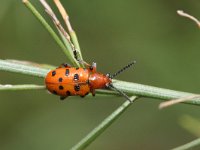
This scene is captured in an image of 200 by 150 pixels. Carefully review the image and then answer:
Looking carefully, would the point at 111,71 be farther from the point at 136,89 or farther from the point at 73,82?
the point at 136,89

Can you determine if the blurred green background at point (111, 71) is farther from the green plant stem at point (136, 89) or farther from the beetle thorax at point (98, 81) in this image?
the green plant stem at point (136, 89)

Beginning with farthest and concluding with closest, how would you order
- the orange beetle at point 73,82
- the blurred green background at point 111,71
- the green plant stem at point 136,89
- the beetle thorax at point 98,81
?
1. the blurred green background at point 111,71
2. the beetle thorax at point 98,81
3. the orange beetle at point 73,82
4. the green plant stem at point 136,89

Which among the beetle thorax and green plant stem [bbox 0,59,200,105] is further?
the beetle thorax

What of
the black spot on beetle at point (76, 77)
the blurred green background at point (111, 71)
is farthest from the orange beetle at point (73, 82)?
the blurred green background at point (111, 71)

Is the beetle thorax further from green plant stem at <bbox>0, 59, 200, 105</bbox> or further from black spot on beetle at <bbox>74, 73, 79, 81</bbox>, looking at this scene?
green plant stem at <bbox>0, 59, 200, 105</bbox>

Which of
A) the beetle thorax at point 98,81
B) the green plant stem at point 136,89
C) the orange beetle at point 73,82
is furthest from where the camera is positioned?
the beetle thorax at point 98,81

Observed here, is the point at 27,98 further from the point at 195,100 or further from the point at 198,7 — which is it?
the point at 195,100

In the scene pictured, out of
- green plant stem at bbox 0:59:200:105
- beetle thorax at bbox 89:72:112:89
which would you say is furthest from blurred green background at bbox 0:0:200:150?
green plant stem at bbox 0:59:200:105
